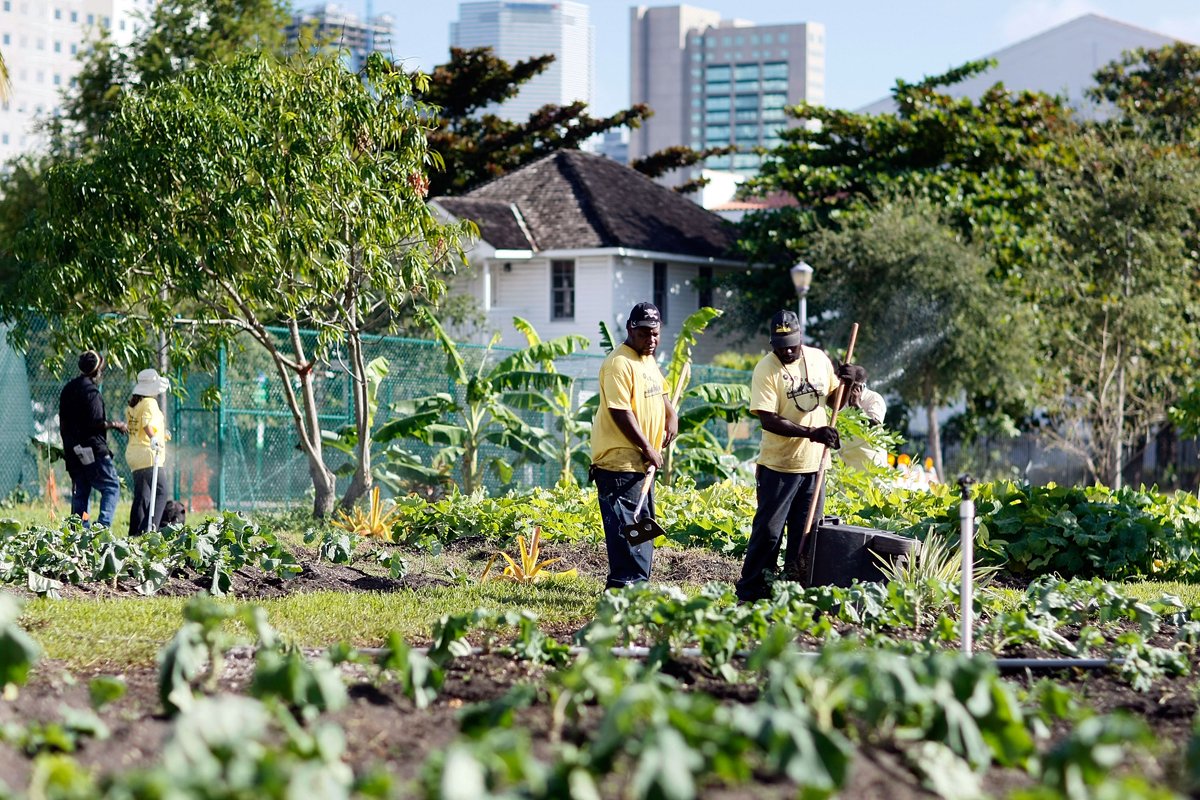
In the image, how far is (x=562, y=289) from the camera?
106 ft

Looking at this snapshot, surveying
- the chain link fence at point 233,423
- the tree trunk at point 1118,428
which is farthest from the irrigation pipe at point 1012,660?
the tree trunk at point 1118,428

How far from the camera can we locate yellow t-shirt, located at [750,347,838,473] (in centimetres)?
838

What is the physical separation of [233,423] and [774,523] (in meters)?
8.82

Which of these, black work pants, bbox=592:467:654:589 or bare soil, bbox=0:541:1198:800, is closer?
bare soil, bbox=0:541:1198:800

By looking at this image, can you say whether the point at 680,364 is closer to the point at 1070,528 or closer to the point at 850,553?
the point at 1070,528

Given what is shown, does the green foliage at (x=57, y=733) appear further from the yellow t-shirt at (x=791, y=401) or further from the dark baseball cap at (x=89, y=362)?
the dark baseball cap at (x=89, y=362)

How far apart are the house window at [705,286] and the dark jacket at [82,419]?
871 inches

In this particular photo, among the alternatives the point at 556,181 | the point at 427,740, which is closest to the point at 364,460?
the point at 427,740

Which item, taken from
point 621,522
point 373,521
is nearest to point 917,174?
point 373,521

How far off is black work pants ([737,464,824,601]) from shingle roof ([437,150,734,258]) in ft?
73.2

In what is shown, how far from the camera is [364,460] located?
45.9 feet

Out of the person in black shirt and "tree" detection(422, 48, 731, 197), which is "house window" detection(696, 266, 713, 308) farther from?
the person in black shirt

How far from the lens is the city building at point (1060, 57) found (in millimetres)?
41000

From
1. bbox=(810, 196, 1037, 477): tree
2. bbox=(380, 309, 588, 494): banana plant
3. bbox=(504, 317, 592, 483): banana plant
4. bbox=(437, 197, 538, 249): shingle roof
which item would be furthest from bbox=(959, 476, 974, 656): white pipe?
bbox=(437, 197, 538, 249): shingle roof
